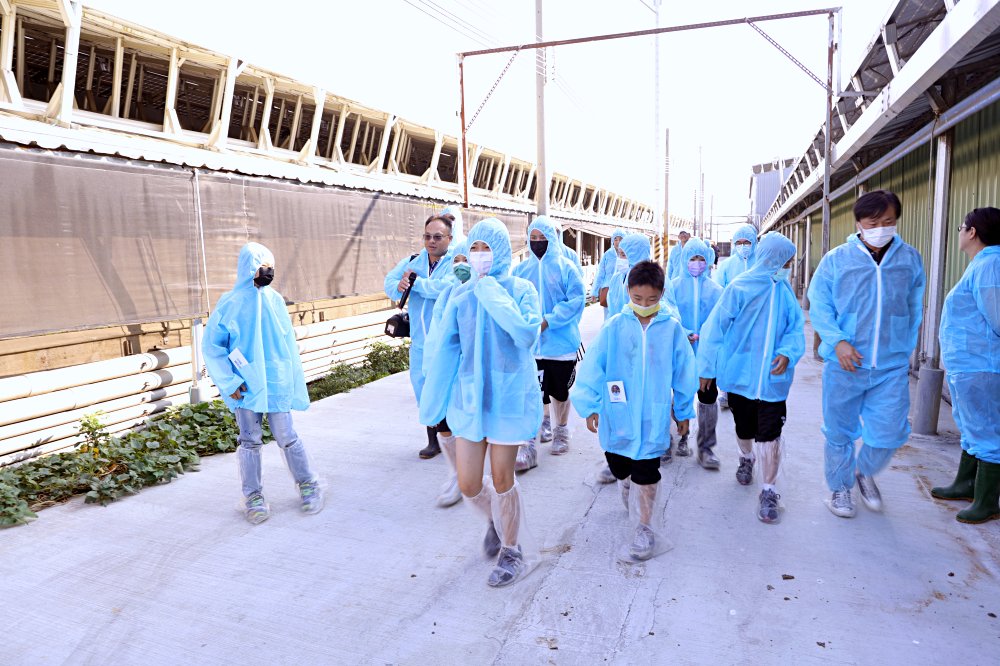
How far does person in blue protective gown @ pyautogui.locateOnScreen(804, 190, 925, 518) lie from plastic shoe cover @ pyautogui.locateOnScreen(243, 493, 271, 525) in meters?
3.34

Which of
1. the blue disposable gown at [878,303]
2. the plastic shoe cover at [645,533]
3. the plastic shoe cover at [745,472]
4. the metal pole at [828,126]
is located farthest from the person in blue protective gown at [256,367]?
the metal pole at [828,126]

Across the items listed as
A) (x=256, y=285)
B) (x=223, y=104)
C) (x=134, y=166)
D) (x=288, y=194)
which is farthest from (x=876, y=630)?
(x=223, y=104)

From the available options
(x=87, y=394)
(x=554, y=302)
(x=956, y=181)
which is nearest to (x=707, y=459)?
(x=554, y=302)

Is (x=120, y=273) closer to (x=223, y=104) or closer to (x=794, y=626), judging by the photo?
(x=794, y=626)

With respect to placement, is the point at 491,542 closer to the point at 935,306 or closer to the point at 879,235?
the point at 879,235

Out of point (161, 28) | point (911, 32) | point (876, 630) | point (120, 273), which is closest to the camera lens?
point (876, 630)

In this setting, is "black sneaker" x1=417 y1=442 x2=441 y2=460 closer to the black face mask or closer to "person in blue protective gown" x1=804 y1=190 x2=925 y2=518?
the black face mask

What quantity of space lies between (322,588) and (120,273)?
362cm

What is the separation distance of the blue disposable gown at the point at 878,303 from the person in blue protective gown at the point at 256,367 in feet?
9.92

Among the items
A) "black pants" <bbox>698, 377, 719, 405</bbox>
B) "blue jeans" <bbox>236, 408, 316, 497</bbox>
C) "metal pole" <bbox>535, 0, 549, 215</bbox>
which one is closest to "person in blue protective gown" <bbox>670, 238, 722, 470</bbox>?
"black pants" <bbox>698, 377, 719, 405</bbox>

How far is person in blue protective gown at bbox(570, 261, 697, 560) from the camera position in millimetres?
2904

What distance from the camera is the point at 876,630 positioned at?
7.94ft

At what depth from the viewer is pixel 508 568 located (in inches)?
113

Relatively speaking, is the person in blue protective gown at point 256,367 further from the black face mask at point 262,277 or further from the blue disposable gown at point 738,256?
the blue disposable gown at point 738,256
